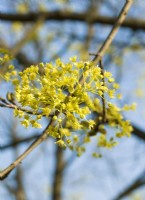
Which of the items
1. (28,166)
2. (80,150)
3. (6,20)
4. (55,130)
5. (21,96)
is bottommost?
(28,166)

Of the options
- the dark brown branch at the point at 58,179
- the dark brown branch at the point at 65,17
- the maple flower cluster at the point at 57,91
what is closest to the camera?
the maple flower cluster at the point at 57,91

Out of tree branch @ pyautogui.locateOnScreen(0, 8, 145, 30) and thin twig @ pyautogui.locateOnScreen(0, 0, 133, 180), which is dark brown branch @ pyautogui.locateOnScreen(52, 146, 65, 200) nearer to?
tree branch @ pyautogui.locateOnScreen(0, 8, 145, 30)

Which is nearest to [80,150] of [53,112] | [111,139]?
[111,139]

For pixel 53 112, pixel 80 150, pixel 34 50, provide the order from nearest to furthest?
pixel 53 112, pixel 80 150, pixel 34 50

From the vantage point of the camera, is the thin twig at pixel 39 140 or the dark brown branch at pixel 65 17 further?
the dark brown branch at pixel 65 17

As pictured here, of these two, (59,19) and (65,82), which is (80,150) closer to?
(65,82)

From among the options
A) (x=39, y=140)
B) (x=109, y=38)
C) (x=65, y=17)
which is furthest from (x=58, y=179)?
(x=39, y=140)

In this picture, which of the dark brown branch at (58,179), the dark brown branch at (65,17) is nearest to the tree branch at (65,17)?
the dark brown branch at (65,17)

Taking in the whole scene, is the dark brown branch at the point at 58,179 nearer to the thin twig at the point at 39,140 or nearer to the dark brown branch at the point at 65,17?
the dark brown branch at the point at 65,17

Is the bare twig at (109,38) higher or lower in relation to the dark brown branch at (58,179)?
higher

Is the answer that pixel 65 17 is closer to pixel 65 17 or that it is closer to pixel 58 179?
pixel 65 17

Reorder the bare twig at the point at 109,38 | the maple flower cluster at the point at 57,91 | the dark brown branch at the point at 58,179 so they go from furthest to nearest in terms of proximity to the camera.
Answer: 1. the dark brown branch at the point at 58,179
2. the bare twig at the point at 109,38
3. the maple flower cluster at the point at 57,91
